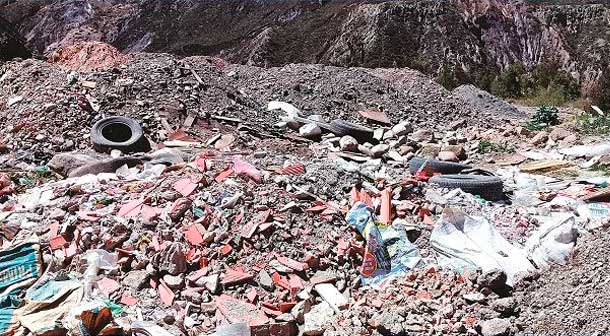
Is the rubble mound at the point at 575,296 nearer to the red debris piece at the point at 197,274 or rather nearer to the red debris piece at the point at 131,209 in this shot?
the red debris piece at the point at 197,274

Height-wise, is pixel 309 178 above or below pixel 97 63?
above

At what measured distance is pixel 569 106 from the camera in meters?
14.9

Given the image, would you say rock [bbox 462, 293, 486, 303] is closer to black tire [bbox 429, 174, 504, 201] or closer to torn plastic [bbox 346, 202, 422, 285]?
torn plastic [bbox 346, 202, 422, 285]

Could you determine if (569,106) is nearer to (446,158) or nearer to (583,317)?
(446,158)

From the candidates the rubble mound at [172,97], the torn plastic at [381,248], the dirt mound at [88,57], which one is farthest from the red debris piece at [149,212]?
the dirt mound at [88,57]

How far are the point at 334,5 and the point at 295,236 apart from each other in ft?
110

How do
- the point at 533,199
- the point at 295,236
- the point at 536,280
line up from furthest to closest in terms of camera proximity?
the point at 533,199
the point at 295,236
the point at 536,280

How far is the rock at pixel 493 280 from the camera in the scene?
473 centimetres

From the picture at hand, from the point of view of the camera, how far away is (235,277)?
15.8 feet

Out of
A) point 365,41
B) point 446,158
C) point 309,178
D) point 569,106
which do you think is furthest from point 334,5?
point 309,178

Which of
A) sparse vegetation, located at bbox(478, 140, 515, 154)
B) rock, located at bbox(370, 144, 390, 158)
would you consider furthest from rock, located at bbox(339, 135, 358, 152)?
sparse vegetation, located at bbox(478, 140, 515, 154)

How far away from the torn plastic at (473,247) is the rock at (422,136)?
14.2ft

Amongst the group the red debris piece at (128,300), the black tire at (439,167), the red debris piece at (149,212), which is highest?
the red debris piece at (149,212)

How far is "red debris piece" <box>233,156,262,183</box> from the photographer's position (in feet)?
19.7
